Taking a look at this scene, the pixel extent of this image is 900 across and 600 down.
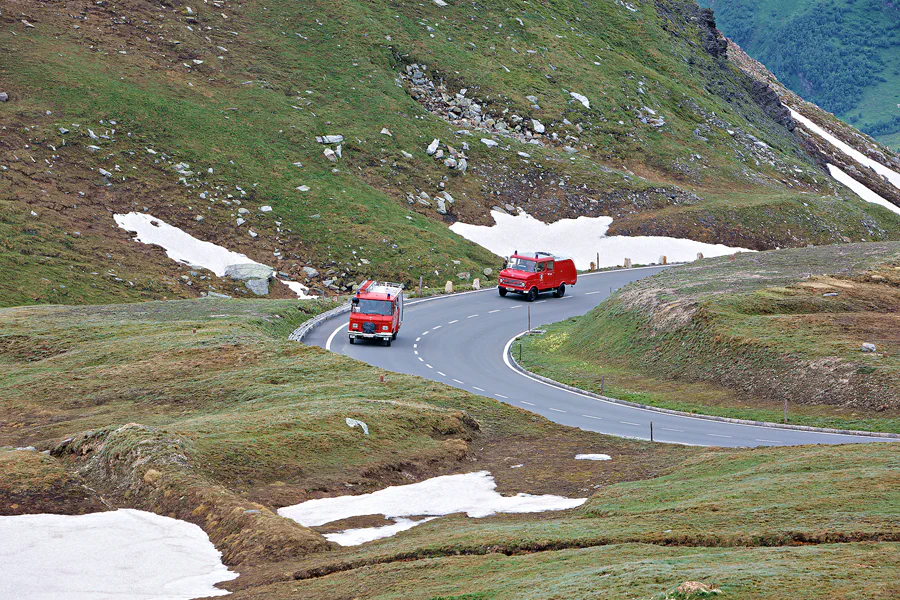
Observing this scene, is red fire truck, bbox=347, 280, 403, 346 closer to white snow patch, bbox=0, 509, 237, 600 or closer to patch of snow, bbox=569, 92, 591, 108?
white snow patch, bbox=0, 509, 237, 600

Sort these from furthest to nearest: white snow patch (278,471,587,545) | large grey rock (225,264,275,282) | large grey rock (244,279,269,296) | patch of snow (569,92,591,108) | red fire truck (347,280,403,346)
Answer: patch of snow (569,92,591,108)
large grey rock (225,264,275,282)
large grey rock (244,279,269,296)
red fire truck (347,280,403,346)
white snow patch (278,471,587,545)

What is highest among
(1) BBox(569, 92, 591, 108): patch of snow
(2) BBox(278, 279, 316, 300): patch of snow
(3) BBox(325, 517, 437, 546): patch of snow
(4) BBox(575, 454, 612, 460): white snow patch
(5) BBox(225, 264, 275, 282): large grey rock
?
(1) BBox(569, 92, 591, 108): patch of snow

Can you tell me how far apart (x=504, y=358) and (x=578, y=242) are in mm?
34148

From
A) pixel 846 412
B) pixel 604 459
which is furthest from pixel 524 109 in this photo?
pixel 604 459

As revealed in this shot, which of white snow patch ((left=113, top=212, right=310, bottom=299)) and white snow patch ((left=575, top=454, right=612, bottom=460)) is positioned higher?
white snow patch ((left=113, top=212, right=310, bottom=299))

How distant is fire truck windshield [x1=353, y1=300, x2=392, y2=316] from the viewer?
4584 cm

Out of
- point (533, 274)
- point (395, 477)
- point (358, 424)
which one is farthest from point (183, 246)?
point (395, 477)

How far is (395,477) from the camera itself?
958 inches

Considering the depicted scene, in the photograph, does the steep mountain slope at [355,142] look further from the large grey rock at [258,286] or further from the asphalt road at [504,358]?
the asphalt road at [504,358]

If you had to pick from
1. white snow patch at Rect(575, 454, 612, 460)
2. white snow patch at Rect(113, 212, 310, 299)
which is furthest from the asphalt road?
white snow patch at Rect(113, 212, 310, 299)

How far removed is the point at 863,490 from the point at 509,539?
766cm

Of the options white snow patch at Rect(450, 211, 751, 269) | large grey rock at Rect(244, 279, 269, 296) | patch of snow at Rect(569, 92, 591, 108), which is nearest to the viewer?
large grey rock at Rect(244, 279, 269, 296)

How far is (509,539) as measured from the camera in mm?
17656

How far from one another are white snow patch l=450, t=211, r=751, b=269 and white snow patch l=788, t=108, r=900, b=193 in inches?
2552
